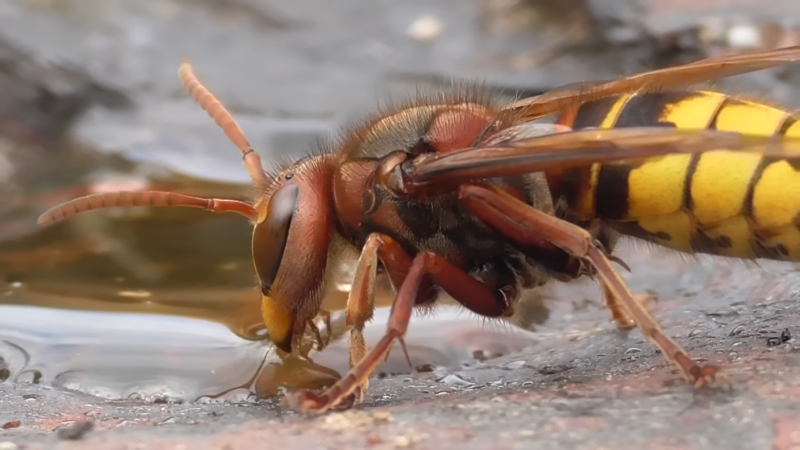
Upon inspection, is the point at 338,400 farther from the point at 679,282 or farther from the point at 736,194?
the point at 679,282

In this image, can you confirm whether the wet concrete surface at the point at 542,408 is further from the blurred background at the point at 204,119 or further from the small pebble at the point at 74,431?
the blurred background at the point at 204,119

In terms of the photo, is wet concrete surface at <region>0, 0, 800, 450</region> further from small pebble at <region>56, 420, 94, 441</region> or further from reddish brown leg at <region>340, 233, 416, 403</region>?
reddish brown leg at <region>340, 233, 416, 403</region>

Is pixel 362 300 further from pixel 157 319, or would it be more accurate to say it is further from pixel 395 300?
pixel 157 319

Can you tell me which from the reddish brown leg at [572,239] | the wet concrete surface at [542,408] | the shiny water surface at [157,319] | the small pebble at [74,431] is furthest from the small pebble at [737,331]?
the small pebble at [74,431]

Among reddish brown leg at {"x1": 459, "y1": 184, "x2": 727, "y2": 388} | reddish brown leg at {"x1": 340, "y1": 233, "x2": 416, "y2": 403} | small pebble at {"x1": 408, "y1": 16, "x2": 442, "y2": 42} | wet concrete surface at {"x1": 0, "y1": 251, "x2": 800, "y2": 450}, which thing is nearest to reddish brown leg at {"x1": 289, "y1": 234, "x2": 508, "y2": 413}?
reddish brown leg at {"x1": 340, "y1": 233, "x2": 416, "y2": 403}

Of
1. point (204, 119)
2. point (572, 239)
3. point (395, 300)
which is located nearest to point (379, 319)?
point (395, 300)

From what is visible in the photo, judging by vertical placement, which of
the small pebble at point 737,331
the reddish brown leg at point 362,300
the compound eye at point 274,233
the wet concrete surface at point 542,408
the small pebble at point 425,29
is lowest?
the wet concrete surface at point 542,408
